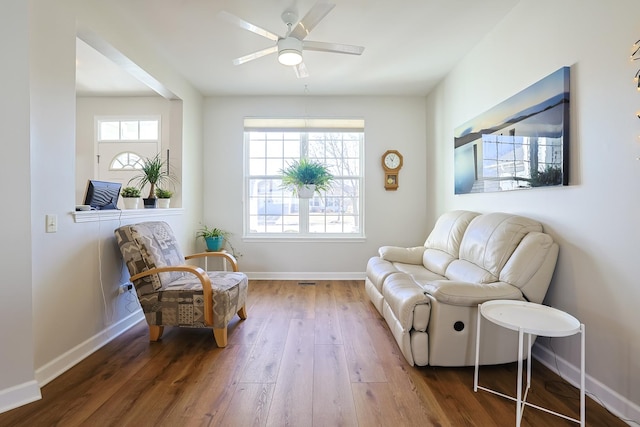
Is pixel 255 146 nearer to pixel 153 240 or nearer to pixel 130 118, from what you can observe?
pixel 130 118

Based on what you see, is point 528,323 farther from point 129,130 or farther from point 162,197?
point 129,130

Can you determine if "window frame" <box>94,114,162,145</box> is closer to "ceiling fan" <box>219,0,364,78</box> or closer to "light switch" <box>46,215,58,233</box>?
"ceiling fan" <box>219,0,364,78</box>

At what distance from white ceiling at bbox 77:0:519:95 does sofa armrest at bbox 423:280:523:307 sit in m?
2.21

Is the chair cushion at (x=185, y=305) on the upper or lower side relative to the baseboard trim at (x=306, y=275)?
upper

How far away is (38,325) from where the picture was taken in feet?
6.03

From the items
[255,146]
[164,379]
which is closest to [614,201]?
[164,379]

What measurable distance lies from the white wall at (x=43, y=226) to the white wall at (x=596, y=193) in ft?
10.7

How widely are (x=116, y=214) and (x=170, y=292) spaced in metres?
0.85

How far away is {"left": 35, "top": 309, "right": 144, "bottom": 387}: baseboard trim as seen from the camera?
1.87 meters

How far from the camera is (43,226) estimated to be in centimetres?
187

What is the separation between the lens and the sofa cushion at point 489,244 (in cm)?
211

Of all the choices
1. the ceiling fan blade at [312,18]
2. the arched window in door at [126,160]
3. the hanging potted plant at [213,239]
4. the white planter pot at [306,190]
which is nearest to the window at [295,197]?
the hanging potted plant at [213,239]

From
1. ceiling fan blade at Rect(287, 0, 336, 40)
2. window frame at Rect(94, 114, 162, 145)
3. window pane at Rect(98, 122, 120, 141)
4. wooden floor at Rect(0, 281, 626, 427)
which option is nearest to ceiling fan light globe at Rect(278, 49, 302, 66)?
ceiling fan blade at Rect(287, 0, 336, 40)

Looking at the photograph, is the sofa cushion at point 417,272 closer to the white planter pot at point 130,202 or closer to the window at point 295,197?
the window at point 295,197
